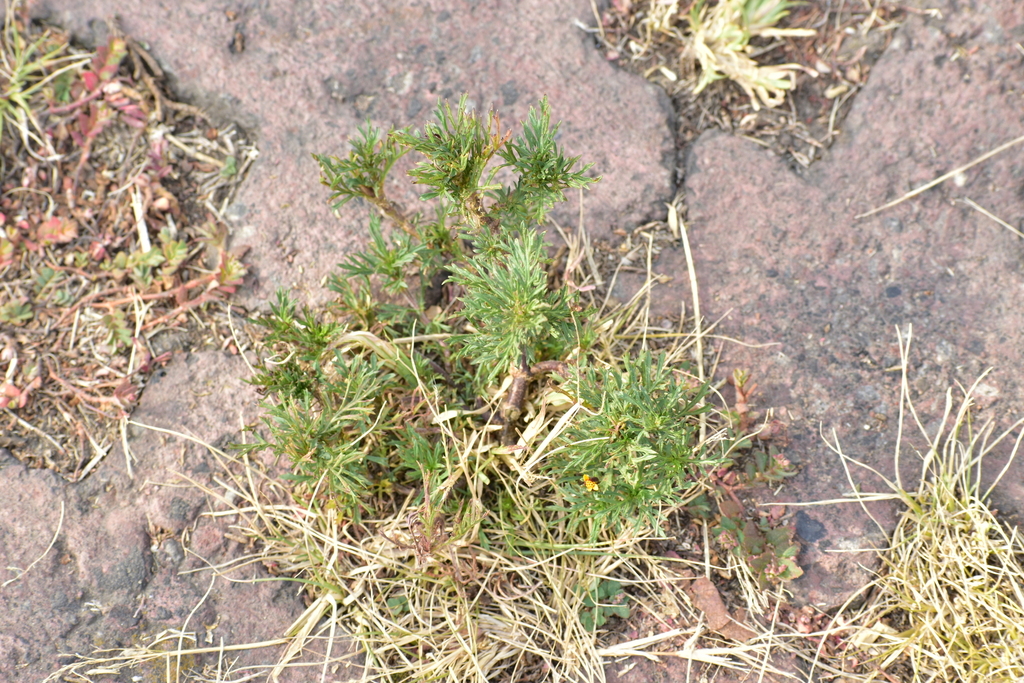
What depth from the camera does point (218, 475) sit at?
109 inches

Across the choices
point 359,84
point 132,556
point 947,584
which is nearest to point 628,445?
point 947,584

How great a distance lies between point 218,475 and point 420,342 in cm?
91

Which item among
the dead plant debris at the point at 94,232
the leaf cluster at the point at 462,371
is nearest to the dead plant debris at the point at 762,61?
the leaf cluster at the point at 462,371

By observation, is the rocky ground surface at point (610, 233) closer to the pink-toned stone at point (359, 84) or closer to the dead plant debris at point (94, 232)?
the pink-toned stone at point (359, 84)

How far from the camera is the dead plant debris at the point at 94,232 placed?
2.87 metres

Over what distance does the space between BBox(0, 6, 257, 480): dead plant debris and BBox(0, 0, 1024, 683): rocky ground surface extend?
114mm

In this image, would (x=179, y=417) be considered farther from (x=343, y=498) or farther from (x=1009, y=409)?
(x=1009, y=409)

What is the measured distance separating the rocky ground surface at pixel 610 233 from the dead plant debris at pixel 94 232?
114 millimetres

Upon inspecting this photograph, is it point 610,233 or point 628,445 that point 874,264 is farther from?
point 628,445

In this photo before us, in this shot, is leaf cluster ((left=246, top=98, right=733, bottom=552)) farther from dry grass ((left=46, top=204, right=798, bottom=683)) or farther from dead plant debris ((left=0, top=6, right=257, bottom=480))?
dead plant debris ((left=0, top=6, right=257, bottom=480))

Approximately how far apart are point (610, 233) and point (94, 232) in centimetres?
217

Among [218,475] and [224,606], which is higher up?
[218,475]

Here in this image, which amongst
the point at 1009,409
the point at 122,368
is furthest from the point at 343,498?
the point at 1009,409

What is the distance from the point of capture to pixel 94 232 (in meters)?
3.10
